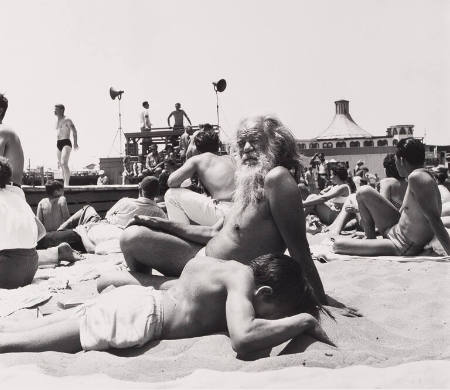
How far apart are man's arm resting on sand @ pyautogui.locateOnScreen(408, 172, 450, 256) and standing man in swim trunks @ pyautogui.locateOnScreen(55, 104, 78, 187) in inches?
273

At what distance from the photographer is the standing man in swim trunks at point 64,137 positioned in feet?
32.5

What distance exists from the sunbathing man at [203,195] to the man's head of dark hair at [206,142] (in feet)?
0.36

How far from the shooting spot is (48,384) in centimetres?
206

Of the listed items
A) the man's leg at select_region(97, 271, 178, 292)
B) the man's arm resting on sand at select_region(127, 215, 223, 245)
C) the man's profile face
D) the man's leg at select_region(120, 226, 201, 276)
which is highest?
the man's profile face

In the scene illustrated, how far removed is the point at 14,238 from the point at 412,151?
11.0 feet

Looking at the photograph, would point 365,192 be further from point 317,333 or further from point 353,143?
point 353,143

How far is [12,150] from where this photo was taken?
16.0 ft

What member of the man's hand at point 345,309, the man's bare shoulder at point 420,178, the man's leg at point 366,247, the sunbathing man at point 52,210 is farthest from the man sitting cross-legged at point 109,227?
the man's hand at point 345,309

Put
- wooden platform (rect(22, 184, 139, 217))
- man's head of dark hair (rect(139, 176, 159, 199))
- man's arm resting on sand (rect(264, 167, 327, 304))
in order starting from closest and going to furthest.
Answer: man's arm resting on sand (rect(264, 167, 327, 304)), man's head of dark hair (rect(139, 176, 159, 199)), wooden platform (rect(22, 184, 139, 217))

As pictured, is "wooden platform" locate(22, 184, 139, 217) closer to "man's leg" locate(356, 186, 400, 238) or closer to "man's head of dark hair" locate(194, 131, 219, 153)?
"man's head of dark hair" locate(194, 131, 219, 153)

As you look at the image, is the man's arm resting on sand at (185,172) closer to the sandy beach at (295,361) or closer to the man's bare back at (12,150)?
the man's bare back at (12,150)

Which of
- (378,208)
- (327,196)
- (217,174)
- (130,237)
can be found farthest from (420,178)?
(327,196)

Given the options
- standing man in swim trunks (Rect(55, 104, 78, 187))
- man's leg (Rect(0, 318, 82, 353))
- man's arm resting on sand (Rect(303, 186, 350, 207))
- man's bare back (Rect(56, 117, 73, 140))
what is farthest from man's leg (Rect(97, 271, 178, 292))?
man's bare back (Rect(56, 117, 73, 140))

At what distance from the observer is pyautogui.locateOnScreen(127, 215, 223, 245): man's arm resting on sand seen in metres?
3.51
